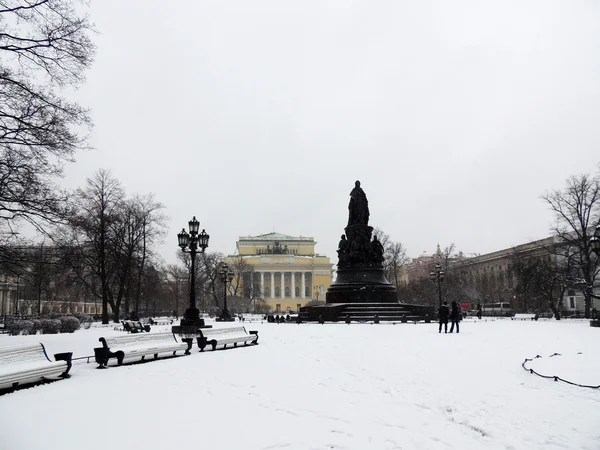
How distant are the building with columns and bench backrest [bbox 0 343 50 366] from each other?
87926 millimetres

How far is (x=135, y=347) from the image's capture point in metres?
11.6

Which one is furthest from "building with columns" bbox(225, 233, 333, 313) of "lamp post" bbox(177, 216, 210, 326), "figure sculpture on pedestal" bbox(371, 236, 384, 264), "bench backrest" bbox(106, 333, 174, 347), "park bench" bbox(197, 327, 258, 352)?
"bench backrest" bbox(106, 333, 174, 347)

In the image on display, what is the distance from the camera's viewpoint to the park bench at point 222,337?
Answer: 1386 centimetres

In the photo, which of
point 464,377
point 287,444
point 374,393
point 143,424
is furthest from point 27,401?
point 464,377

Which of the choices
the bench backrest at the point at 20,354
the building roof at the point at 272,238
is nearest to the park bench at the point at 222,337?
the bench backrest at the point at 20,354

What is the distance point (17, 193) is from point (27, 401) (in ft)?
27.7

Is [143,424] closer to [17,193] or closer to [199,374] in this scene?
[199,374]

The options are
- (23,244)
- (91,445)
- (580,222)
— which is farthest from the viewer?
(580,222)

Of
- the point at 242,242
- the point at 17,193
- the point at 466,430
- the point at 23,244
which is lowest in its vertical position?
the point at 466,430

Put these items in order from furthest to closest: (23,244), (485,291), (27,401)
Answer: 1. (485,291)
2. (23,244)
3. (27,401)

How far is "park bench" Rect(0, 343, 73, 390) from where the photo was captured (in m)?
7.79

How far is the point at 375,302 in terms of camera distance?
3031cm

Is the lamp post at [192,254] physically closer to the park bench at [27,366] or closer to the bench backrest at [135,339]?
the bench backrest at [135,339]

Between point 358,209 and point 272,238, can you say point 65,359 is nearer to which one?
point 358,209
